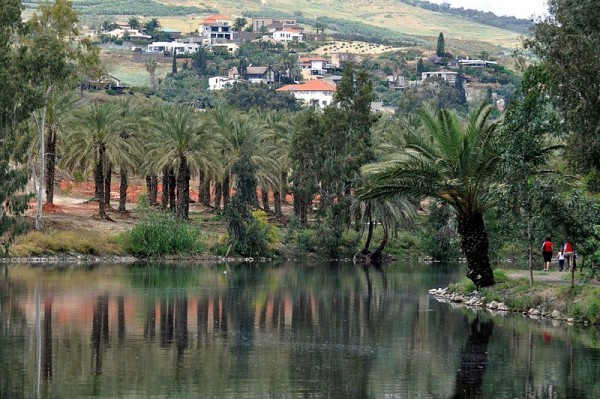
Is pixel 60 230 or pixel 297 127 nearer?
pixel 60 230

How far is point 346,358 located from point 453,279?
1126 inches

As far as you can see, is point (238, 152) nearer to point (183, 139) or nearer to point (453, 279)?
point (183, 139)

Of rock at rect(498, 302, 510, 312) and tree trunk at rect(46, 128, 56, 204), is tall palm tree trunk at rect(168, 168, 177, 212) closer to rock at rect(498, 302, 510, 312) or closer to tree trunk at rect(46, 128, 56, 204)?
tree trunk at rect(46, 128, 56, 204)

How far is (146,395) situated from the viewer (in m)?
22.4

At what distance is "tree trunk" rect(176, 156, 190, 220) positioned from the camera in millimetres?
73438

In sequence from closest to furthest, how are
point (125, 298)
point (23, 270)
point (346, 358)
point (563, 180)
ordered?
point (346, 358)
point (563, 180)
point (125, 298)
point (23, 270)

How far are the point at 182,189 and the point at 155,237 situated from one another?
7.55 m

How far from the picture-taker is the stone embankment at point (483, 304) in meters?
37.9

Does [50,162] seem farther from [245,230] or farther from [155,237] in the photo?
[245,230]

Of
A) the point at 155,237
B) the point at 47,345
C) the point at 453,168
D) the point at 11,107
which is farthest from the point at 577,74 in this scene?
the point at 155,237

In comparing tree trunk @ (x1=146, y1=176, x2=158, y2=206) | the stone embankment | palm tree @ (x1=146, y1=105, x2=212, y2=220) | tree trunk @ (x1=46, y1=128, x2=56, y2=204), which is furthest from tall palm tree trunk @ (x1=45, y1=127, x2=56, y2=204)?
the stone embankment

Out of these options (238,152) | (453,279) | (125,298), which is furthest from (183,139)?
(125,298)

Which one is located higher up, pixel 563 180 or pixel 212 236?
pixel 563 180

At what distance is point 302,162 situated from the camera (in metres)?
77.3
